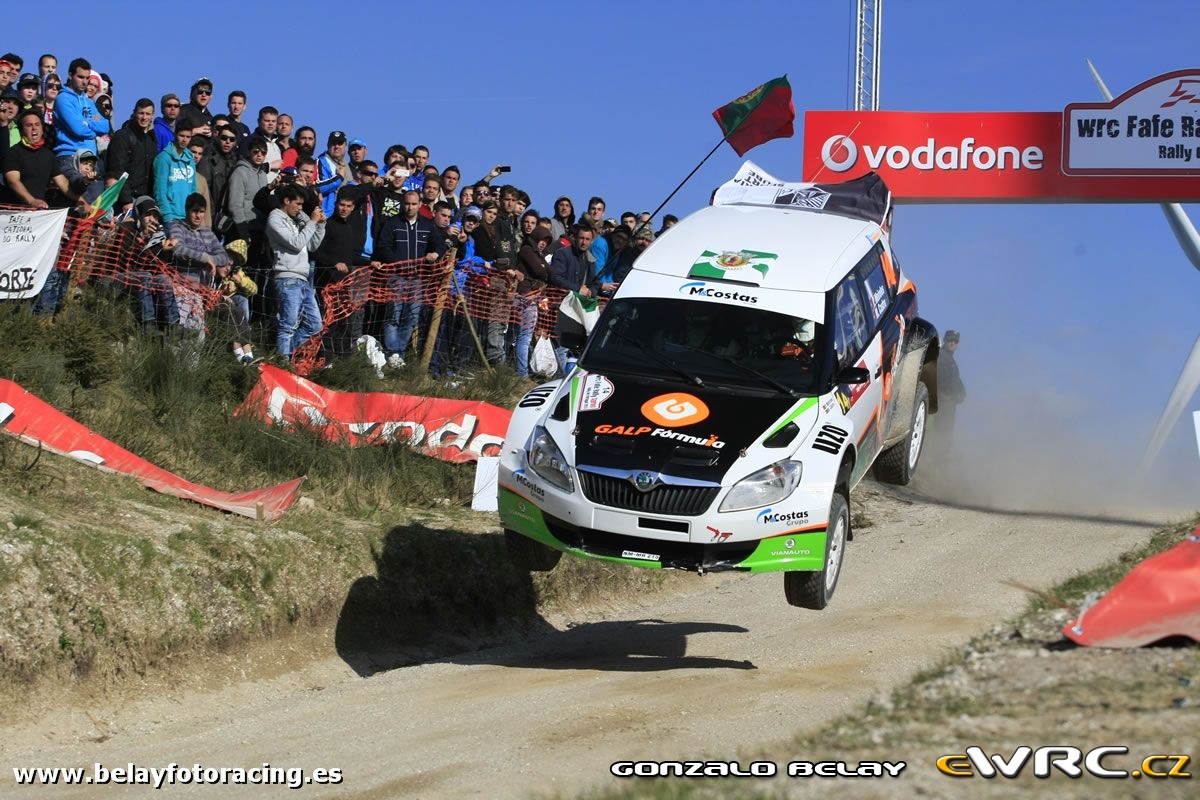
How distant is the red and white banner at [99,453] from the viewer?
37.0 ft

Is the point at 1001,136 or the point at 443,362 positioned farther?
the point at 1001,136

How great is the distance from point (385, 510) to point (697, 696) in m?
4.53

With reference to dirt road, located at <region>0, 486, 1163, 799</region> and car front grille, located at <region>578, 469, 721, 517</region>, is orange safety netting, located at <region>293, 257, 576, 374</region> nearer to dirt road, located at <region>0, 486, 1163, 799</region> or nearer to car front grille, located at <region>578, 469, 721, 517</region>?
dirt road, located at <region>0, 486, 1163, 799</region>

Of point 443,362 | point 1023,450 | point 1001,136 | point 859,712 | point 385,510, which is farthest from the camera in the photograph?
point 1023,450

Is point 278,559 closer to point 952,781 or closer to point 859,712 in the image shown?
point 859,712

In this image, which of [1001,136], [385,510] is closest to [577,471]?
[385,510]

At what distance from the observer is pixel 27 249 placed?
12781 mm

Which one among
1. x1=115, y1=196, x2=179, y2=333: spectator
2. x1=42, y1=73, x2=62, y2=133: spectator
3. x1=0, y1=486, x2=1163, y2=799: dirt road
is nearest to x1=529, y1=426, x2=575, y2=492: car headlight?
x1=0, y1=486, x2=1163, y2=799: dirt road

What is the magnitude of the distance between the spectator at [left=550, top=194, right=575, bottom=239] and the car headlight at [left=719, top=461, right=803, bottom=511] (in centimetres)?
993

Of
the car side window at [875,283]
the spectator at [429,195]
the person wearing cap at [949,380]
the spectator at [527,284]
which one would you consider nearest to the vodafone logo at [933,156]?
the person wearing cap at [949,380]

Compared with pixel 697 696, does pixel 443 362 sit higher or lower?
higher

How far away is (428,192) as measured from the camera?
16.2 meters

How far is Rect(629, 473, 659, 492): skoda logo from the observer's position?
914 cm

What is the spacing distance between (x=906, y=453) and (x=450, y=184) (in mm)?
7335
